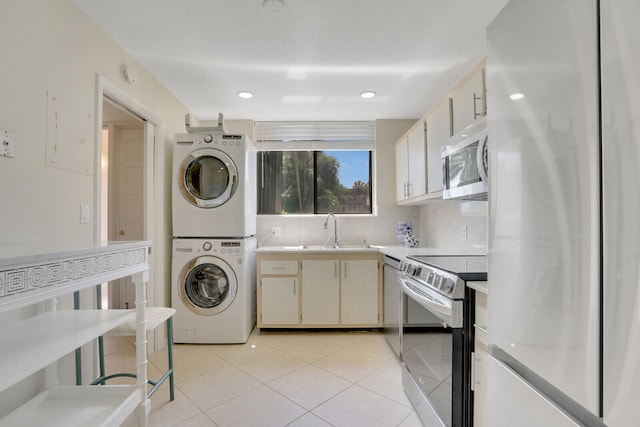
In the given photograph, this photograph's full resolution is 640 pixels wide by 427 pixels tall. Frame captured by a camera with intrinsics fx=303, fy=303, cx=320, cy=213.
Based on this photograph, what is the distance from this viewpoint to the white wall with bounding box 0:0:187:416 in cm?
131

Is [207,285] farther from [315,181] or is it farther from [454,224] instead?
[454,224]

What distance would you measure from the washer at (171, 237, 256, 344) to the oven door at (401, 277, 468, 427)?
5.01 ft

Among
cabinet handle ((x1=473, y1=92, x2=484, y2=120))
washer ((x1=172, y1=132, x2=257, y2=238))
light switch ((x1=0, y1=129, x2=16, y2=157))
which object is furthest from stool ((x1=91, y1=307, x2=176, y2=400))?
cabinet handle ((x1=473, y1=92, x2=484, y2=120))

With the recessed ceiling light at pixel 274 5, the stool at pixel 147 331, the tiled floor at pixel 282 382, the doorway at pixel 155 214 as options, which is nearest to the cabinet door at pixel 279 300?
the tiled floor at pixel 282 382

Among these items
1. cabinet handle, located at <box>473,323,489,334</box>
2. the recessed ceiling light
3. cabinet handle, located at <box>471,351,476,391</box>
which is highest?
the recessed ceiling light

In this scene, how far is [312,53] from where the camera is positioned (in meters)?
2.11

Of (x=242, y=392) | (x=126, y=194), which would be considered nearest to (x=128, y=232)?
(x=126, y=194)

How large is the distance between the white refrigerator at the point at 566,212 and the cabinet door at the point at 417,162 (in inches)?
67.3

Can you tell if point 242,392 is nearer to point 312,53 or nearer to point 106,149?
point 312,53

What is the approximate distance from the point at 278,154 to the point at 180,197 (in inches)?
53.2

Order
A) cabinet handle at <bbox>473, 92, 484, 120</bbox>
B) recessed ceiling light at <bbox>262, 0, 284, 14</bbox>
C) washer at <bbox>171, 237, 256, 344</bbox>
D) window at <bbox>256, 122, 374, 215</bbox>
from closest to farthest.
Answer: recessed ceiling light at <bbox>262, 0, 284, 14</bbox> < cabinet handle at <bbox>473, 92, 484, 120</bbox> < washer at <bbox>171, 237, 256, 344</bbox> < window at <bbox>256, 122, 374, 215</bbox>

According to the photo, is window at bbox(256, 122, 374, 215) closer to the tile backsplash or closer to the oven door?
the tile backsplash

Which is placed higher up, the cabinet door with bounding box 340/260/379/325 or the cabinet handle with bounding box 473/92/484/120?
the cabinet handle with bounding box 473/92/484/120

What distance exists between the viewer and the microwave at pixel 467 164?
150cm
